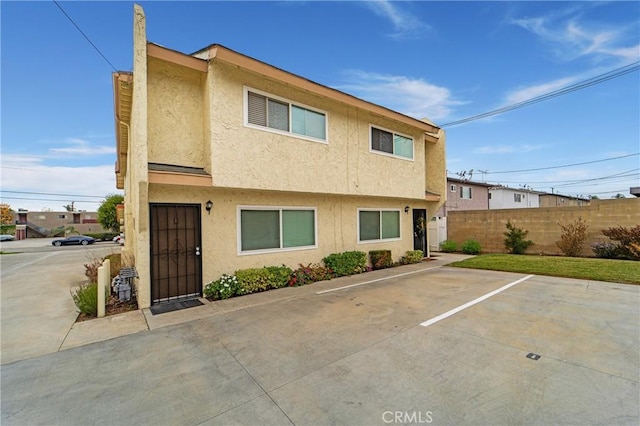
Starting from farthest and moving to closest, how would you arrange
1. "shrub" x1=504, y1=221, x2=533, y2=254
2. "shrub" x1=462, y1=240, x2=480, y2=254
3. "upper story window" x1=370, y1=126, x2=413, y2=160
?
"shrub" x1=462, y1=240, x2=480, y2=254, "shrub" x1=504, y1=221, x2=533, y2=254, "upper story window" x1=370, y1=126, x2=413, y2=160

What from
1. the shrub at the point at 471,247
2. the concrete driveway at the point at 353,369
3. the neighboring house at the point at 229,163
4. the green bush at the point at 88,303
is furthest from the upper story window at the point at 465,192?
the green bush at the point at 88,303

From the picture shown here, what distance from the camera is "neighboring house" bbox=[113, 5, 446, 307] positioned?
22.4ft

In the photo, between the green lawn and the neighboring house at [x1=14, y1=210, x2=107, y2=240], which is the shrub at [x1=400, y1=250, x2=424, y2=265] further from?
the neighboring house at [x1=14, y1=210, x2=107, y2=240]

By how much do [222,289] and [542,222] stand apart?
1671cm

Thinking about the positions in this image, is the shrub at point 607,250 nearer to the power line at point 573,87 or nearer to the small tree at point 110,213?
the power line at point 573,87

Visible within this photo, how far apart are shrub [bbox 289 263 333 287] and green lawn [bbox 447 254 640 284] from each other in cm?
633

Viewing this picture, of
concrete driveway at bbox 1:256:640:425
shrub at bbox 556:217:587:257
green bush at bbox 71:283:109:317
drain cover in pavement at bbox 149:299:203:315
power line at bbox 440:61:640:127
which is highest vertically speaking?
power line at bbox 440:61:640:127

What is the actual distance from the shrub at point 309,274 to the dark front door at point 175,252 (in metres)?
2.86

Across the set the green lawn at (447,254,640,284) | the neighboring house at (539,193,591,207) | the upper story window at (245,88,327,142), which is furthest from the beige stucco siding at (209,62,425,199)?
the neighboring house at (539,193,591,207)

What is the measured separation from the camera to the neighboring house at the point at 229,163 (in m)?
6.81

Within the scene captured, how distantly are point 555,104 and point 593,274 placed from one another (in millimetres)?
A: 11314

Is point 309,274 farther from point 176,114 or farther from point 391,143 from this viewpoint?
point 391,143

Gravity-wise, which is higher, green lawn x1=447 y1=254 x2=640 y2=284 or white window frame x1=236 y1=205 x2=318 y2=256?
white window frame x1=236 y1=205 x2=318 y2=256

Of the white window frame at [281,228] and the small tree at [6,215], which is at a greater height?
the small tree at [6,215]
